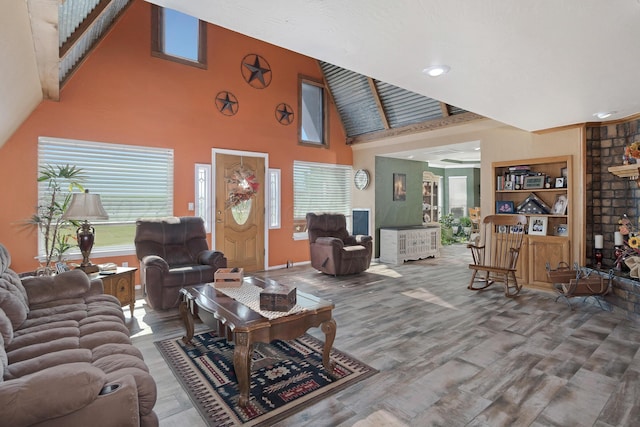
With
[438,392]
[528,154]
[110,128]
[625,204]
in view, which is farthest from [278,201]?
[625,204]

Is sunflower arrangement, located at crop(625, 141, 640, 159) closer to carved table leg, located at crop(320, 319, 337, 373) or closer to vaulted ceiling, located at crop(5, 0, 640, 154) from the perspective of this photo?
vaulted ceiling, located at crop(5, 0, 640, 154)

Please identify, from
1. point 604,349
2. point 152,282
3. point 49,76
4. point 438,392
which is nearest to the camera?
point 438,392

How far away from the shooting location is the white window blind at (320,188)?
6723mm

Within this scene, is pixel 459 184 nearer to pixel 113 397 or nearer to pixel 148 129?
pixel 148 129

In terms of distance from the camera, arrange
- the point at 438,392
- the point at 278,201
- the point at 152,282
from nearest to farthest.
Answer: the point at 438,392 → the point at 152,282 → the point at 278,201

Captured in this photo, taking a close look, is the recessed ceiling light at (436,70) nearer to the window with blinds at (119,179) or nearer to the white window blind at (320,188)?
the window with blinds at (119,179)

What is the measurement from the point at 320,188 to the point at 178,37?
3641 mm

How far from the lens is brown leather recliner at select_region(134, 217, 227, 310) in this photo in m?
3.68

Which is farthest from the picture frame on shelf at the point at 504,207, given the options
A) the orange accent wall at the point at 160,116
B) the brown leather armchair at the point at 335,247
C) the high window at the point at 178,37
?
the high window at the point at 178,37

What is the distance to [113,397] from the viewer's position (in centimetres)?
129

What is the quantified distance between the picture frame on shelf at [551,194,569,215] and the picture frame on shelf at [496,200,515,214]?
542 mm

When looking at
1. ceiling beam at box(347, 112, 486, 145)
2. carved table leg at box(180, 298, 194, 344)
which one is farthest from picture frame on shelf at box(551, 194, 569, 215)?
carved table leg at box(180, 298, 194, 344)

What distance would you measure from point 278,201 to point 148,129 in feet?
8.09

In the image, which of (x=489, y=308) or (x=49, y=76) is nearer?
(x=49, y=76)
